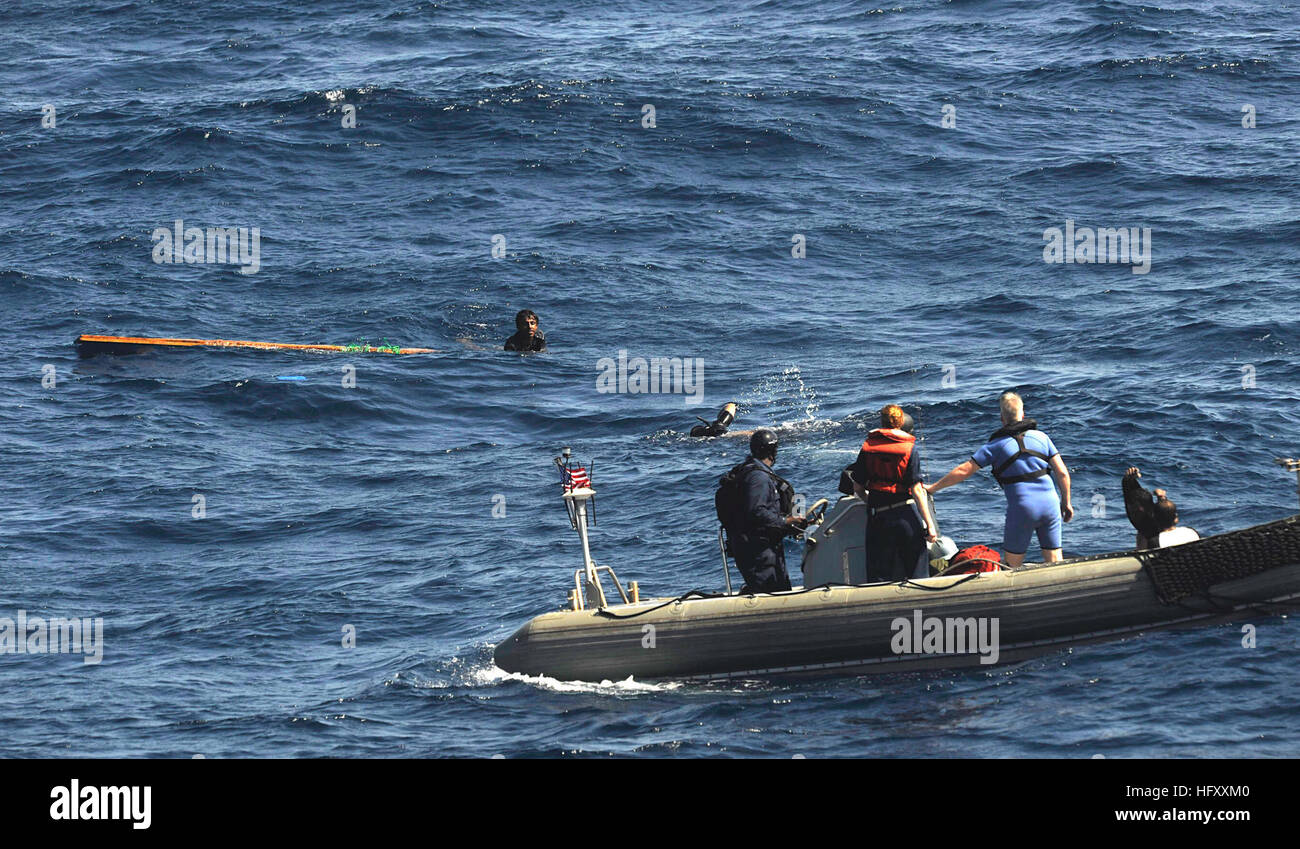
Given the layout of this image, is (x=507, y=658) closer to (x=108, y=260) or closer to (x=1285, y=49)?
(x=108, y=260)

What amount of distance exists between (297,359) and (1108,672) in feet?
52.0

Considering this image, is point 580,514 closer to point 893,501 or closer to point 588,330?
point 893,501

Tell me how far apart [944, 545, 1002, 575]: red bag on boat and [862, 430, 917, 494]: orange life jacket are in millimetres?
949

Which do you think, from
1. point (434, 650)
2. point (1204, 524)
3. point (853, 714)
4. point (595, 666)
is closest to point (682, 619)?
point (595, 666)

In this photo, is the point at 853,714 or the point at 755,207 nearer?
the point at 853,714

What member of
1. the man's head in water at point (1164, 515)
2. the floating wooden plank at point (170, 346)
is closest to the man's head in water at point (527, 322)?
the floating wooden plank at point (170, 346)

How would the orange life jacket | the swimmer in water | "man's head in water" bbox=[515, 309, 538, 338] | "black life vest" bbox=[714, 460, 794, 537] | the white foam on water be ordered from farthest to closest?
"man's head in water" bbox=[515, 309, 538, 338] < the swimmer in water < "black life vest" bbox=[714, 460, 794, 537] < the white foam on water < the orange life jacket

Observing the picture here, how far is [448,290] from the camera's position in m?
27.0

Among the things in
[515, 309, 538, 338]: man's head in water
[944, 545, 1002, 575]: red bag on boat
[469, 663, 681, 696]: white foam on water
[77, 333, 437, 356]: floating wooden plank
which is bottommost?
[469, 663, 681, 696]: white foam on water

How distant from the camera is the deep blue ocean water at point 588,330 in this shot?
11977mm

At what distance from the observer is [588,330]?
25.3 meters

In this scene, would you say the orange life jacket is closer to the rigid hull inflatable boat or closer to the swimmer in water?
the rigid hull inflatable boat

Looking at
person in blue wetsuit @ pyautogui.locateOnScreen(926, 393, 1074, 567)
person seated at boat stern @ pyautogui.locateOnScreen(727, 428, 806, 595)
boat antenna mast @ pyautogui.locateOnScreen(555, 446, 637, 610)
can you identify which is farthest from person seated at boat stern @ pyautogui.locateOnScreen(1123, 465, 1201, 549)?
boat antenna mast @ pyautogui.locateOnScreen(555, 446, 637, 610)

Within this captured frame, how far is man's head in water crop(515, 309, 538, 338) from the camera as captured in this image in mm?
23594
